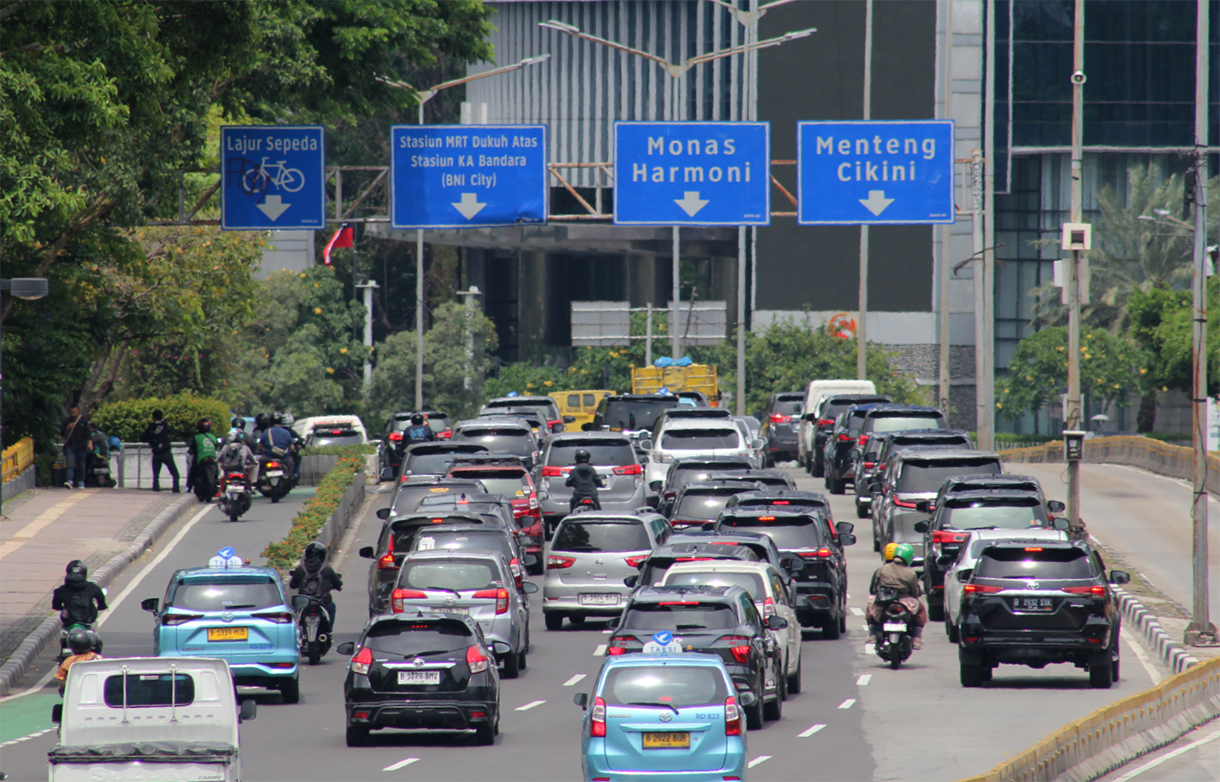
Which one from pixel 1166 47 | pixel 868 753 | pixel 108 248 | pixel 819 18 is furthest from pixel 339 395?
pixel 868 753

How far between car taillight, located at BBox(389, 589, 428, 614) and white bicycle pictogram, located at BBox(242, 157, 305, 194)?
45.1ft

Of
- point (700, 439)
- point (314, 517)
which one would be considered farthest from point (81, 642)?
point (700, 439)

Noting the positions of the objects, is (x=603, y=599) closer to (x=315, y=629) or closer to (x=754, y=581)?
(x=315, y=629)

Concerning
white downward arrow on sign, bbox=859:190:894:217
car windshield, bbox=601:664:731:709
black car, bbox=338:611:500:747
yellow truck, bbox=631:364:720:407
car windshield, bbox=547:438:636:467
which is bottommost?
black car, bbox=338:611:500:747

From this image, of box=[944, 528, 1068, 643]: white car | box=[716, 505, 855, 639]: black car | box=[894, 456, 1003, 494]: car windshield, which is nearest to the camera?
box=[944, 528, 1068, 643]: white car

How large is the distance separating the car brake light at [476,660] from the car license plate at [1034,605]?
21.6ft

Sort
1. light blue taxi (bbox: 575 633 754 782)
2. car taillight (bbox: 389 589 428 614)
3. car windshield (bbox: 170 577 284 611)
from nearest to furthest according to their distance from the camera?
light blue taxi (bbox: 575 633 754 782) < car windshield (bbox: 170 577 284 611) < car taillight (bbox: 389 589 428 614)

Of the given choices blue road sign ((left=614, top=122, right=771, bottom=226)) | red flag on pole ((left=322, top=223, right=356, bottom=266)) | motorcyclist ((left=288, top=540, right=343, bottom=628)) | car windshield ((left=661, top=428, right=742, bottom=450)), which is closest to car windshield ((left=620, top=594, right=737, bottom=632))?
motorcyclist ((left=288, top=540, right=343, bottom=628))

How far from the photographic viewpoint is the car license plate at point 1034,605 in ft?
67.9

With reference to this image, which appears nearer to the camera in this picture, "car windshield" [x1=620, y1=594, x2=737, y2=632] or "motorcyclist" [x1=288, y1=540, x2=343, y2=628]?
"car windshield" [x1=620, y1=594, x2=737, y2=632]

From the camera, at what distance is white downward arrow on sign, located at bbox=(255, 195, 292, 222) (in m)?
33.5

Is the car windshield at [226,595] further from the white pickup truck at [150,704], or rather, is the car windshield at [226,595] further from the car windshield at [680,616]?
the white pickup truck at [150,704]

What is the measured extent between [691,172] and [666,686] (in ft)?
80.6

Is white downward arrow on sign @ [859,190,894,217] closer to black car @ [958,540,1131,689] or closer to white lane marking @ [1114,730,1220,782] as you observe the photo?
black car @ [958,540,1131,689]
